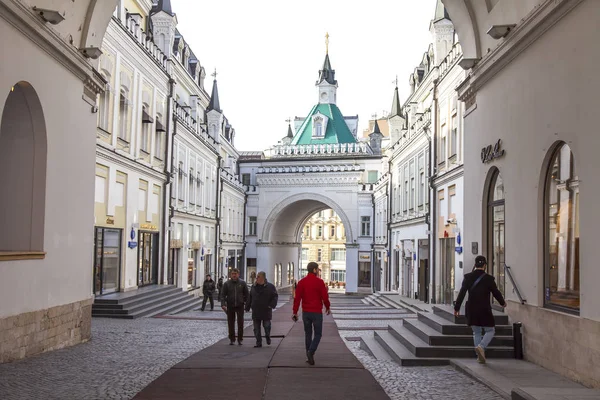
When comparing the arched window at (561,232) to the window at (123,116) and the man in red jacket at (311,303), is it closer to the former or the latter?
the man in red jacket at (311,303)

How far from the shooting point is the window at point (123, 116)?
891 inches

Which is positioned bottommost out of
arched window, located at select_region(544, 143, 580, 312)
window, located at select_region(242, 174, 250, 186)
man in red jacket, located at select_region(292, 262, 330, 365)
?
man in red jacket, located at select_region(292, 262, 330, 365)

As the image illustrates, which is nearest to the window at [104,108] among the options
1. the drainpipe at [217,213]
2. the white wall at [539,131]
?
the white wall at [539,131]

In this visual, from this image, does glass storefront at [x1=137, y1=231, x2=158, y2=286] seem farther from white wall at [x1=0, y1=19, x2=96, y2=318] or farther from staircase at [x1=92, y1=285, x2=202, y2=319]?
white wall at [x1=0, y1=19, x2=96, y2=318]

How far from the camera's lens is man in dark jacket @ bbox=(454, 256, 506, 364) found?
9547 mm

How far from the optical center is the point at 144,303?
21.1 m

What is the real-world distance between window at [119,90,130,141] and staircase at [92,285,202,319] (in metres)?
5.41

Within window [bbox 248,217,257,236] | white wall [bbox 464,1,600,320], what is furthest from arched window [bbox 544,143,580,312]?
window [bbox 248,217,257,236]

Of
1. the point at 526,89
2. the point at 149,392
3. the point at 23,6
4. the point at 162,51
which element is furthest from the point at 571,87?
the point at 162,51

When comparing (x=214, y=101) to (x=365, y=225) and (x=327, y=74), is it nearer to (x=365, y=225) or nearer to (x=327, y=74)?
(x=365, y=225)

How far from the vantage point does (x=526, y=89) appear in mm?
10227

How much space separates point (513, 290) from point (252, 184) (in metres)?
43.3

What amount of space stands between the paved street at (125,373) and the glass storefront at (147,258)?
10705 millimetres

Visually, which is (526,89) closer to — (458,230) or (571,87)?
(571,87)
